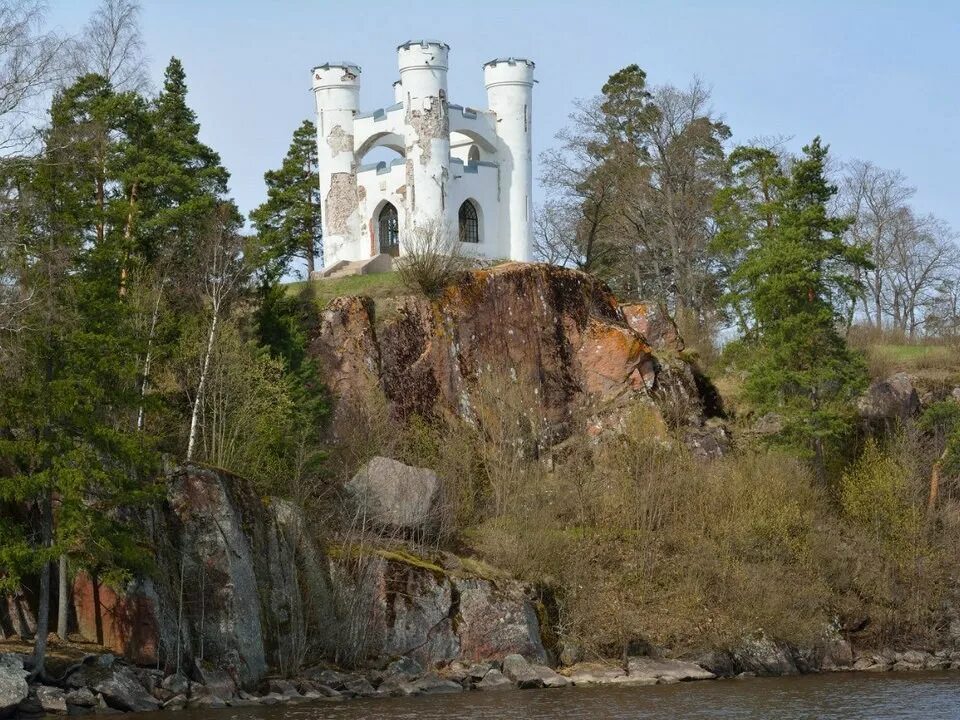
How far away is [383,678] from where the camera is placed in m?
36.1

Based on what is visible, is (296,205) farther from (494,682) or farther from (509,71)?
(494,682)

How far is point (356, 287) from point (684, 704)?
20.9m

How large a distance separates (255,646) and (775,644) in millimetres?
13128

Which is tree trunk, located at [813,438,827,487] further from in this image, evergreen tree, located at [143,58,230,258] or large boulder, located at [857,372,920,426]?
evergreen tree, located at [143,58,230,258]

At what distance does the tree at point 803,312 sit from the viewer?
44.7 m

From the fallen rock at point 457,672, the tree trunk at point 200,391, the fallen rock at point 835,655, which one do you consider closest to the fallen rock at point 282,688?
the fallen rock at point 457,672

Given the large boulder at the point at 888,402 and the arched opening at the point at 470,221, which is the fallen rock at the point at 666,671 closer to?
the large boulder at the point at 888,402

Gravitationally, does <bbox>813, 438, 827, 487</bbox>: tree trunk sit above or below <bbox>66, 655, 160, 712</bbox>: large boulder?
above

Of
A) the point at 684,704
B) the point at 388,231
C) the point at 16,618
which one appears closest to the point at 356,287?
the point at 388,231

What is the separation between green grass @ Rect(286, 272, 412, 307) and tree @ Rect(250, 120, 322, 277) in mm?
5532

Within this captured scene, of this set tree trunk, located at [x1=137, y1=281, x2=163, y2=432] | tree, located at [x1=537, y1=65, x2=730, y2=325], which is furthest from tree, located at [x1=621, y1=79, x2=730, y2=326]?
tree trunk, located at [x1=137, y1=281, x2=163, y2=432]

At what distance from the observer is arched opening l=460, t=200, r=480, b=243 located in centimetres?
5297

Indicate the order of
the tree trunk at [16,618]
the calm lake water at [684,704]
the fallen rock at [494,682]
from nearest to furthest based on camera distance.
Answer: the calm lake water at [684,704] < the tree trunk at [16,618] < the fallen rock at [494,682]

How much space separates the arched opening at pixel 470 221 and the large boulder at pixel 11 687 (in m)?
26.3
